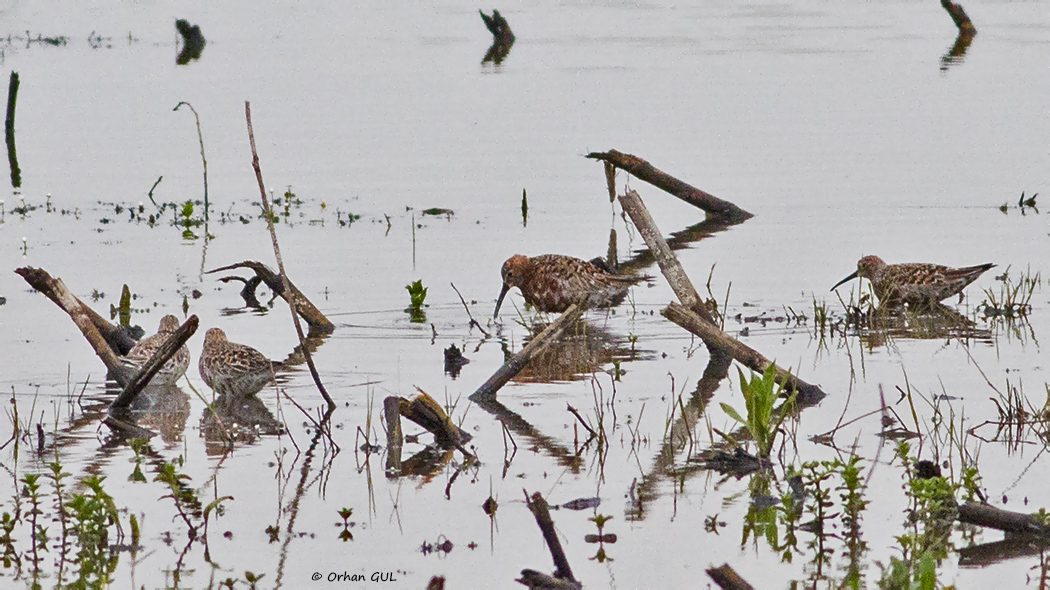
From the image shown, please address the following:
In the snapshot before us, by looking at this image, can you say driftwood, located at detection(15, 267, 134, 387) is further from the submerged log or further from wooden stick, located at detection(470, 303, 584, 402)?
the submerged log

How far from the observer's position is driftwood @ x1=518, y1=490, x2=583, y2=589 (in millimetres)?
5484

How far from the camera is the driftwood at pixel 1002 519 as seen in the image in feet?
22.6

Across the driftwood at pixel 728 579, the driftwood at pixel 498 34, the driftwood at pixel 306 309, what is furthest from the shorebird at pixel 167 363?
the driftwood at pixel 498 34

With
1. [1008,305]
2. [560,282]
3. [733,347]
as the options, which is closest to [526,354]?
[733,347]

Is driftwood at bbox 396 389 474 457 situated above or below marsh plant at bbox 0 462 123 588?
above

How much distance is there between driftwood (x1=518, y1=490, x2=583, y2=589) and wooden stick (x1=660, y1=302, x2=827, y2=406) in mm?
4183

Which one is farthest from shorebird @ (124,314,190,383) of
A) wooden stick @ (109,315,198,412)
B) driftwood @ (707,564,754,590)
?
driftwood @ (707,564,754,590)

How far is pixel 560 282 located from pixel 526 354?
4149 mm

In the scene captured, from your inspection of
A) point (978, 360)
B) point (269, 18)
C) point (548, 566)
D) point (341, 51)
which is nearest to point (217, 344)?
point (548, 566)

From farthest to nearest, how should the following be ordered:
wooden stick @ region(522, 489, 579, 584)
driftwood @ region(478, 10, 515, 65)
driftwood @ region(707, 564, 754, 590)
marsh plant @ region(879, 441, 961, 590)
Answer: driftwood @ region(478, 10, 515, 65), marsh plant @ region(879, 441, 961, 590), wooden stick @ region(522, 489, 579, 584), driftwood @ region(707, 564, 754, 590)

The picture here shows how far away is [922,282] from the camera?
13.6 metres

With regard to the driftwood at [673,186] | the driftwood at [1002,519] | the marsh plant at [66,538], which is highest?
the driftwood at [673,186]

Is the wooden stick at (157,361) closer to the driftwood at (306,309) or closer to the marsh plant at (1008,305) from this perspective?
the driftwood at (306,309)

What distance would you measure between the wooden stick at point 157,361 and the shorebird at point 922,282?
6.49 meters
